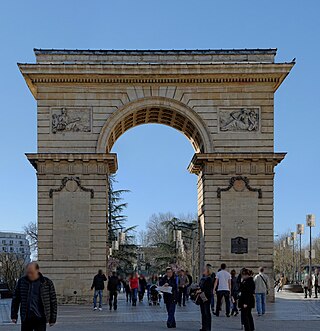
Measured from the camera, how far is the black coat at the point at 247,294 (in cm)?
2041

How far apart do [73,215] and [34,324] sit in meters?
23.7

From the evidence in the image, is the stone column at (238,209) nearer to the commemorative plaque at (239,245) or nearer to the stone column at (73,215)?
the commemorative plaque at (239,245)

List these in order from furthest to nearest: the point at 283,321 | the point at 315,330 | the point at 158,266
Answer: the point at 158,266
the point at 283,321
the point at 315,330

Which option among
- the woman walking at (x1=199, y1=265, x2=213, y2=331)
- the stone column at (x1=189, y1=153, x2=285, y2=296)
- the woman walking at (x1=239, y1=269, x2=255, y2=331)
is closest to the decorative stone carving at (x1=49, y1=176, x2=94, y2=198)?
the stone column at (x1=189, y1=153, x2=285, y2=296)

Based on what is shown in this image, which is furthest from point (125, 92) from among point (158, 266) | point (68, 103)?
point (158, 266)

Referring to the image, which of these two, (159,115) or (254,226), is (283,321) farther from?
(159,115)

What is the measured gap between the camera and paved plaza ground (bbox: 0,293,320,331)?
23.1m

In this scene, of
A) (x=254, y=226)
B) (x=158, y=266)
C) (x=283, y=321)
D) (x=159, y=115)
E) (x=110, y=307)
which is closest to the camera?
(x=283, y=321)

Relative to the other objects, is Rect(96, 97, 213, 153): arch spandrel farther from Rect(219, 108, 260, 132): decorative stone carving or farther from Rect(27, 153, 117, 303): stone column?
Rect(27, 153, 117, 303): stone column

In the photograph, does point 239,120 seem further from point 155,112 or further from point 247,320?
point 247,320

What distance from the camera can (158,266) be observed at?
92812 millimetres

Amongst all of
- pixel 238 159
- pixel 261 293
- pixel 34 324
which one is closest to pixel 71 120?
pixel 238 159

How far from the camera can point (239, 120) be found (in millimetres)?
37406

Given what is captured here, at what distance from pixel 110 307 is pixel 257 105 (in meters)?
12.4
